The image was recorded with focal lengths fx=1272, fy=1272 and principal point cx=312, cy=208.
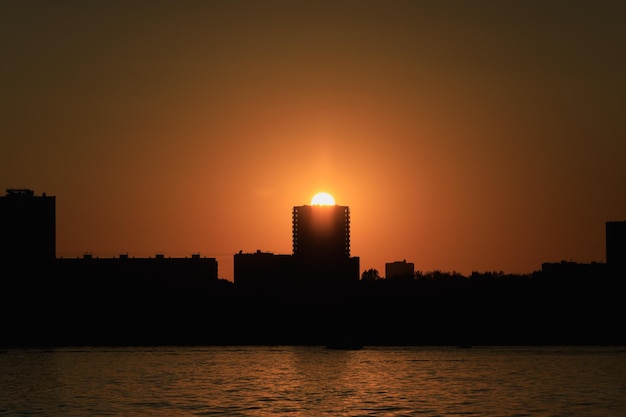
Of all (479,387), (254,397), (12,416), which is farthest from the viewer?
(479,387)

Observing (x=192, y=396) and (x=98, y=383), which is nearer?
(x=192, y=396)

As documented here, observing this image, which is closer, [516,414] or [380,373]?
[516,414]

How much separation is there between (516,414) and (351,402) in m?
21.3

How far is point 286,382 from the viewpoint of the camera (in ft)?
570

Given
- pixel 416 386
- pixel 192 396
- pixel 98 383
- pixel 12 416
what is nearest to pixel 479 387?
pixel 416 386

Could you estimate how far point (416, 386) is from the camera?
163m

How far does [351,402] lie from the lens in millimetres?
135625

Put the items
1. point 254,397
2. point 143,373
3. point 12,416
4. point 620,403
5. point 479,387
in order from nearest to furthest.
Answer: point 12,416 → point 620,403 → point 254,397 → point 479,387 → point 143,373

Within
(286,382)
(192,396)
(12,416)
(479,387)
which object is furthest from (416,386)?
(12,416)

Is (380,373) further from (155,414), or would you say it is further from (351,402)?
(155,414)

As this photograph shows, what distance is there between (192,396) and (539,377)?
209 ft

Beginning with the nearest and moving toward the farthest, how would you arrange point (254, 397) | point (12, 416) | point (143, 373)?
point (12, 416) → point (254, 397) → point (143, 373)

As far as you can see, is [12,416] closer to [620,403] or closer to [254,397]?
[254,397]

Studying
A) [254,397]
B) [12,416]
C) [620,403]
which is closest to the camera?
[12,416]
